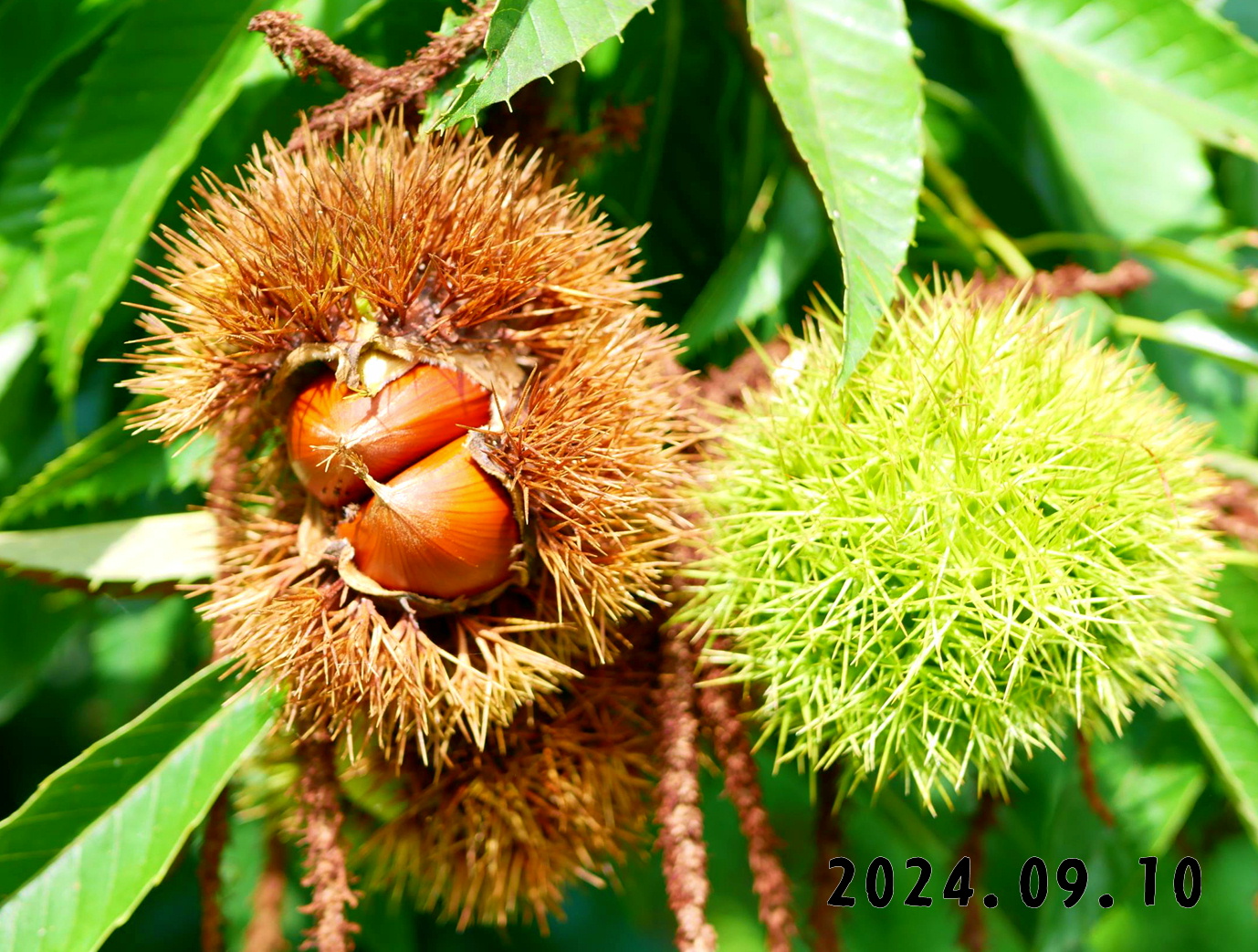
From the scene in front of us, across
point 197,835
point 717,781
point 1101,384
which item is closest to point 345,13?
point 1101,384

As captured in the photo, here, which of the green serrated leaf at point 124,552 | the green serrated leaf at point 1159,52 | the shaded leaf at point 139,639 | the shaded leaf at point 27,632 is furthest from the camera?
the shaded leaf at point 139,639

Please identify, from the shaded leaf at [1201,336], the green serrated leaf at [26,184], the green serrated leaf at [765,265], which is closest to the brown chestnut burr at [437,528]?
the green serrated leaf at [765,265]

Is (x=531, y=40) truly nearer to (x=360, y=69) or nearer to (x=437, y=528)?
(x=360, y=69)

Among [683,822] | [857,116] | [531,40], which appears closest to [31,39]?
[531,40]

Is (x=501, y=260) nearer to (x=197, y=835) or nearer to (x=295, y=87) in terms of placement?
Answer: (x=295, y=87)

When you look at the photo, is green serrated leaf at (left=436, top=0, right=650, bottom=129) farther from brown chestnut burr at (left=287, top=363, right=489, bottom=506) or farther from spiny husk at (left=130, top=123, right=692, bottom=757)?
brown chestnut burr at (left=287, top=363, right=489, bottom=506)

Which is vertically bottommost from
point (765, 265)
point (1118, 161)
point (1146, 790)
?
point (1146, 790)

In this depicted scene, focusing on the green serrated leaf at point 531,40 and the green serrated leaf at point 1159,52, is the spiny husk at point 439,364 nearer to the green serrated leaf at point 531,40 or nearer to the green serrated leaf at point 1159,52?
the green serrated leaf at point 531,40
